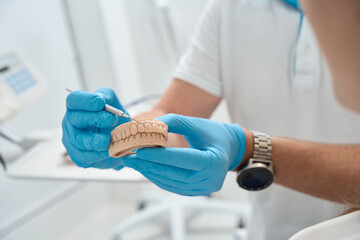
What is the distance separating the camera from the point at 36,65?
1.75 m

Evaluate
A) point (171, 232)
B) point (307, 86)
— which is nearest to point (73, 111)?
point (307, 86)

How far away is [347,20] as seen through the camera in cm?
43

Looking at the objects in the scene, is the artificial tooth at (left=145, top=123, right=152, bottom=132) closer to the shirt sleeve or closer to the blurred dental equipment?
the shirt sleeve

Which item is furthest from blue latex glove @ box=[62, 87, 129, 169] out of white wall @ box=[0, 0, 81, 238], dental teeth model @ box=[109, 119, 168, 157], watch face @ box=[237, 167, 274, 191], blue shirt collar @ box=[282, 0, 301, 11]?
white wall @ box=[0, 0, 81, 238]

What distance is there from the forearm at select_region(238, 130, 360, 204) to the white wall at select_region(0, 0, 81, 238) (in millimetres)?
1206

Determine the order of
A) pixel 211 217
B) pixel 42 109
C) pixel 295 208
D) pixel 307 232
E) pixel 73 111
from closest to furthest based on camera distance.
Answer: pixel 307 232, pixel 73 111, pixel 295 208, pixel 42 109, pixel 211 217

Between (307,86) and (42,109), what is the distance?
1.32 meters

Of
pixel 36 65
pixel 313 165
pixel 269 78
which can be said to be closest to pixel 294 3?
pixel 269 78

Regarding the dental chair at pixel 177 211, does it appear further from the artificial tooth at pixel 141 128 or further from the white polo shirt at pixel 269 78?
the artificial tooth at pixel 141 128

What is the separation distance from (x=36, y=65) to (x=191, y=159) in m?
1.35

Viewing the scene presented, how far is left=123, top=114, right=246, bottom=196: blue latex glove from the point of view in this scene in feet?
2.18

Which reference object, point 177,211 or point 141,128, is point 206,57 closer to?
point 141,128

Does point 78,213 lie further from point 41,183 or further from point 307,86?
point 307,86

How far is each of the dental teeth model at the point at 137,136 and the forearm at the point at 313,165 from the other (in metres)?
0.27
